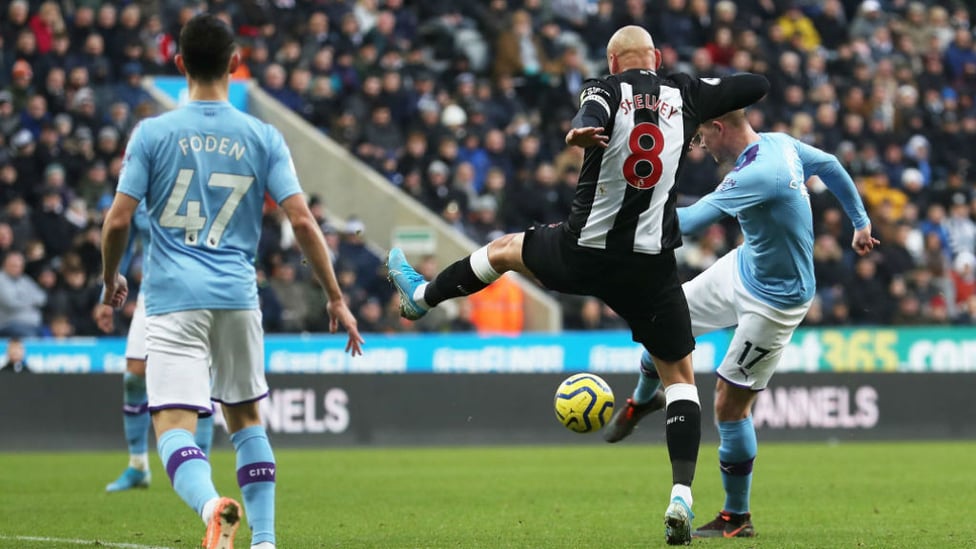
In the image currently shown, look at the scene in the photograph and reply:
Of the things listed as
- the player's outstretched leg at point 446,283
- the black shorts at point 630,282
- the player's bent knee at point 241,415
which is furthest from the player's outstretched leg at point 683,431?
the player's bent knee at point 241,415

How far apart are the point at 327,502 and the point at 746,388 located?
372cm

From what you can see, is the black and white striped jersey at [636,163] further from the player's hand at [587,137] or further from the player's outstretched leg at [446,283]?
the player's outstretched leg at [446,283]

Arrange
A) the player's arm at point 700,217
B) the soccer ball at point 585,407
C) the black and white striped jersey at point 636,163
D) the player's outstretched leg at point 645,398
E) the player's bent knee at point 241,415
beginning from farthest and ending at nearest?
the player's outstretched leg at point 645,398, the soccer ball at point 585,407, the player's arm at point 700,217, the black and white striped jersey at point 636,163, the player's bent knee at point 241,415

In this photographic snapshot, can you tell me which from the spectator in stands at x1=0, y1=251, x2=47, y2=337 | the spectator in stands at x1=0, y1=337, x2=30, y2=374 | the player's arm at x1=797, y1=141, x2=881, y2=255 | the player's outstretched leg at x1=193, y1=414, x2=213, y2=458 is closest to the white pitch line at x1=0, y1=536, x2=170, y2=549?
the player's outstretched leg at x1=193, y1=414, x2=213, y2=458

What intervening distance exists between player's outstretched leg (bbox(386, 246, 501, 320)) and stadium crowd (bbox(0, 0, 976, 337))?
10466 mm

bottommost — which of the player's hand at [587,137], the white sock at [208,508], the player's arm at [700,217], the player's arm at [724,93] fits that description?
the white sock at [208,508]

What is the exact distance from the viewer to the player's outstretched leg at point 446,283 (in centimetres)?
832

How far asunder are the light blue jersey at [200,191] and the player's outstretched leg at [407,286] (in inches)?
77.9

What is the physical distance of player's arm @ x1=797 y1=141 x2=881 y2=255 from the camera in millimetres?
9000

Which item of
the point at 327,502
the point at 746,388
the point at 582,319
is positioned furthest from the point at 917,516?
the point at 582,319

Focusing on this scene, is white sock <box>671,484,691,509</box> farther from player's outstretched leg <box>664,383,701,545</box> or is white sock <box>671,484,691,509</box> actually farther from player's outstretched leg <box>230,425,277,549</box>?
player's outstretched leg <box>230,425,277,549</box>

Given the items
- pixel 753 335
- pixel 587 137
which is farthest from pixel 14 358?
pixel 587 137

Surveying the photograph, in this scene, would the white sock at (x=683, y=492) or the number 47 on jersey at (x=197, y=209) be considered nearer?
the number 47 on jersey at (x=197, y=209)

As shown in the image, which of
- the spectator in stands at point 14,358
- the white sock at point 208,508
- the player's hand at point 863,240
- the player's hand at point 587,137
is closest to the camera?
the white sock at point 208,508
